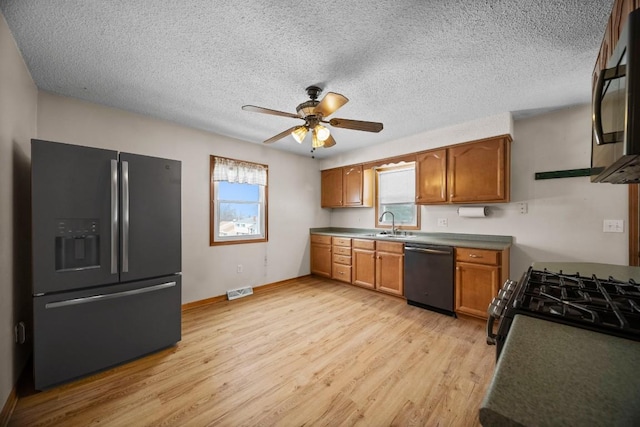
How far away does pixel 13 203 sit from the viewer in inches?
69.3

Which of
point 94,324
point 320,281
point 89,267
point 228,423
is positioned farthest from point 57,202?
point 320,281

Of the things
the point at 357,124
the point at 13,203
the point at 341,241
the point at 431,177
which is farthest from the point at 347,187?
the point at 13,203

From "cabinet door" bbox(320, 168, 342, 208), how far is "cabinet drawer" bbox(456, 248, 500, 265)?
2316 mm

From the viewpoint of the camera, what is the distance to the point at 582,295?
3.23 ft

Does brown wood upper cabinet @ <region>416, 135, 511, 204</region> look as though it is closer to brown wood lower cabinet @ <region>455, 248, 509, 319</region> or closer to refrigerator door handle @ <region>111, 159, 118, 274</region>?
brown wood lower cabinet @ <region>455, 248, 509, 319</region>

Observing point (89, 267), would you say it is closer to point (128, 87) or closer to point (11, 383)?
point (11, 383)

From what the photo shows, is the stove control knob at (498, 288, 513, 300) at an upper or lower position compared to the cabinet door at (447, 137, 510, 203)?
lower

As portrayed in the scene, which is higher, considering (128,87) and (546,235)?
(128,87)

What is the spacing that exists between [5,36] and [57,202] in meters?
1.06

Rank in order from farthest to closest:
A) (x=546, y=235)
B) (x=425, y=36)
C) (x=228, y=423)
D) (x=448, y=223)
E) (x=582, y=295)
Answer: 1. (x=448, y=223)
2. (x=546, y=235)
3. (x=425, y=36)
4. (x=228, y=423)
5. (x=582, y=295)

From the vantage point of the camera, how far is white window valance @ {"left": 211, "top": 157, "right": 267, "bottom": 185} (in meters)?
3.57

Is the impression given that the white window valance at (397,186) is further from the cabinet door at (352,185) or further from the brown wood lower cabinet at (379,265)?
the brown wood lower cabinet at (379,265)

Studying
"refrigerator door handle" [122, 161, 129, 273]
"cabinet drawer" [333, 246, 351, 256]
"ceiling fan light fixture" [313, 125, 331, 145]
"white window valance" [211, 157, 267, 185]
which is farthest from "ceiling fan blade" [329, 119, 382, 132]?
"cabinet drawer" [333, 246, 351, 256]

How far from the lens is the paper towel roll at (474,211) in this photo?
10.3 feet
